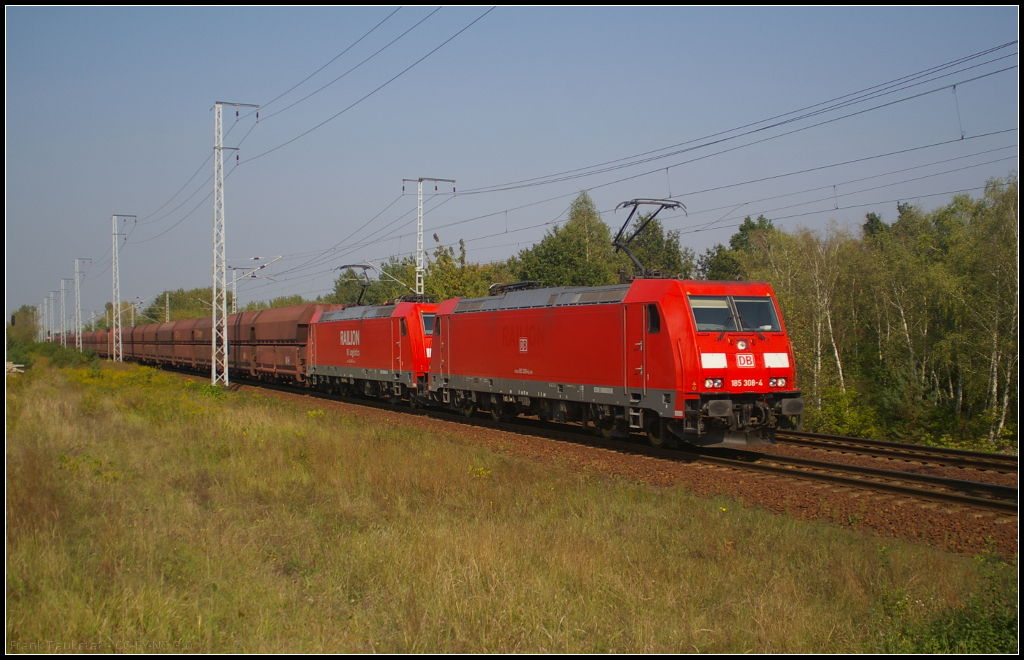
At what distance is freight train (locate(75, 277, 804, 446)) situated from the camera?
1373 centimetres

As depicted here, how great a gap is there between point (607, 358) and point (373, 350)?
44.4 feet

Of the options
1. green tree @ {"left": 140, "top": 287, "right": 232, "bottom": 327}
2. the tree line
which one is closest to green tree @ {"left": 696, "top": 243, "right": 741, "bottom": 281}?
the tree line

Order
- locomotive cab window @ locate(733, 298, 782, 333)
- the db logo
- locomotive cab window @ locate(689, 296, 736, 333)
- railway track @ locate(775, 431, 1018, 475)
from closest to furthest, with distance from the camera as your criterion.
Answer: railway track @ locate(775, 431, 1018, 475) < the db logo < locomotive cab window @ locate(689, 296, 736, 333) < locomotive cab window @ locate(733, 298, 782, 333)

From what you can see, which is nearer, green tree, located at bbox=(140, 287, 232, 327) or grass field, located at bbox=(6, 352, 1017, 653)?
grass field, located at bbox=(6, 352, 1017, 653)

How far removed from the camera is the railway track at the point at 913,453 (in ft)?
42.9

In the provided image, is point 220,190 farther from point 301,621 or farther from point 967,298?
point 967,298

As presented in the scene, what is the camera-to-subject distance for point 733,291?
571 inches

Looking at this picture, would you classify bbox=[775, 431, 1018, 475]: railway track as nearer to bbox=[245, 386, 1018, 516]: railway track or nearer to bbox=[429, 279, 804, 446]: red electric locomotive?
bbox=[245, 386, 1018, 516]: railway track

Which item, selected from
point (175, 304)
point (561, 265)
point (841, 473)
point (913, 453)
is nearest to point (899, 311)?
point (561, 265)

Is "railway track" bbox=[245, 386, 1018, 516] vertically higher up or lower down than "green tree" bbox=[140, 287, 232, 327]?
lower down

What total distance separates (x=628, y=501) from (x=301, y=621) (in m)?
5.66

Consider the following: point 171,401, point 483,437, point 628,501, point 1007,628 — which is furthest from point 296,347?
point 1007,628

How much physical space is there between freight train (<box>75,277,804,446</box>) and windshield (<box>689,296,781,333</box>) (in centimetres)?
2

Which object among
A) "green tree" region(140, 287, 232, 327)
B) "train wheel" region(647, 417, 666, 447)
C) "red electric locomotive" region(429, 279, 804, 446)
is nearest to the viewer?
"red electric locomotive" region(429, 279, 804, 446)
